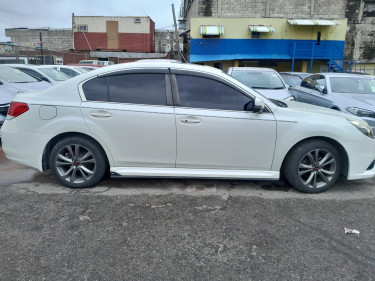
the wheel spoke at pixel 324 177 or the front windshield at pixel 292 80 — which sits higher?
the front windshield at pixel 292 80

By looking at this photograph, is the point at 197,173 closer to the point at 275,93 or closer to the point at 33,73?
the point at 275,93

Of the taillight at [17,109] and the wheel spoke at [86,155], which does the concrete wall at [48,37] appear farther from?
the wheel spoke at [86,155]

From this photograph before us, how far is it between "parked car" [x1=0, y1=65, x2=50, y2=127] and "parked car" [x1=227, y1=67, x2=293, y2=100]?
17.7ft

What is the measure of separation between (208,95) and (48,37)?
3856cm

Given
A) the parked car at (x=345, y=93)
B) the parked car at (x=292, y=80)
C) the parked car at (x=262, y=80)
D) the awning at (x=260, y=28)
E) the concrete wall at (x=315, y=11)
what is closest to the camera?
the parked car at (x=345, y=93)

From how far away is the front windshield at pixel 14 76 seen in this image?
7.81m

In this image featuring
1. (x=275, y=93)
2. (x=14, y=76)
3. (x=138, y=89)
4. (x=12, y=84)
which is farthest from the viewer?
(x=14, y=76)

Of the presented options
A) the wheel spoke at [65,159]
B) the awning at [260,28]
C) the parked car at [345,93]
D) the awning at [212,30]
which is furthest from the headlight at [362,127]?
the awning at [260,28]

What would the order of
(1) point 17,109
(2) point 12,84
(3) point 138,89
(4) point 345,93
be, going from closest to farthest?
(3) point 138,89 < (1) point 17,109 < (4) point 345,93 < (2) point 12,84

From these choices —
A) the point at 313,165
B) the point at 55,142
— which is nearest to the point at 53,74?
the point at 55,142

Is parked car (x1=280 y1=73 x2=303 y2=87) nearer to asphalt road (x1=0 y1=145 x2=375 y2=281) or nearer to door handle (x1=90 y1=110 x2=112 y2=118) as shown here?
asphalt road (x1=0 y1=145 x2=375 y2=281)

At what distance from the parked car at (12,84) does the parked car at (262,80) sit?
5387mm

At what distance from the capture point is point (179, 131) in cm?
374

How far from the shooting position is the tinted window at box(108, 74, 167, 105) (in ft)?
12.6
